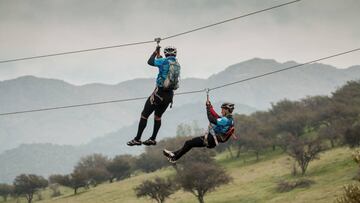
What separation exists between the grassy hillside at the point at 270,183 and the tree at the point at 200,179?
2.37 m

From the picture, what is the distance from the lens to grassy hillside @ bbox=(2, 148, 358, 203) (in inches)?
2274

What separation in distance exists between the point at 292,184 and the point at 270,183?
5.58 meters

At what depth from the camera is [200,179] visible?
222ft

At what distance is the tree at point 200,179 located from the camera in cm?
6738

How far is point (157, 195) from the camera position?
73688 millimetres

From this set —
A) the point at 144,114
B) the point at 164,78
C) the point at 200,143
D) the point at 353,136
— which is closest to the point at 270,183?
the point at 353,136

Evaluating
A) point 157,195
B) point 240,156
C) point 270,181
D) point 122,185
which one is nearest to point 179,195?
point 157,195

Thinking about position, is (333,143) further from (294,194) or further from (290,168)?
(294,194)

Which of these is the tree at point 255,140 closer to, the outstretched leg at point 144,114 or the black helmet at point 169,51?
the outstretched leg at point 144,114

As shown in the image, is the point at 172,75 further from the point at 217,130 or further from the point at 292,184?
the point at 292,184

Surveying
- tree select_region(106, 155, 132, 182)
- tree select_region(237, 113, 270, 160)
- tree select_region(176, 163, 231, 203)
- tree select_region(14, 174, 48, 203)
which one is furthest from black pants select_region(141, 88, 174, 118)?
tree select_region(106, 155, 132, 182)

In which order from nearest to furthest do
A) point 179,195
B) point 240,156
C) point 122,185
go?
point 179,195 < point 122,185 < point 240,156

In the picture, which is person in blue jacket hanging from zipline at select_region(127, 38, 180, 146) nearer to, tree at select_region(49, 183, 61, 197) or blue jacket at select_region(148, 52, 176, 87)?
blue jacket at select_region(148, 52, 176, 87)

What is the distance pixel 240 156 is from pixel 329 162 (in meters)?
35.9
